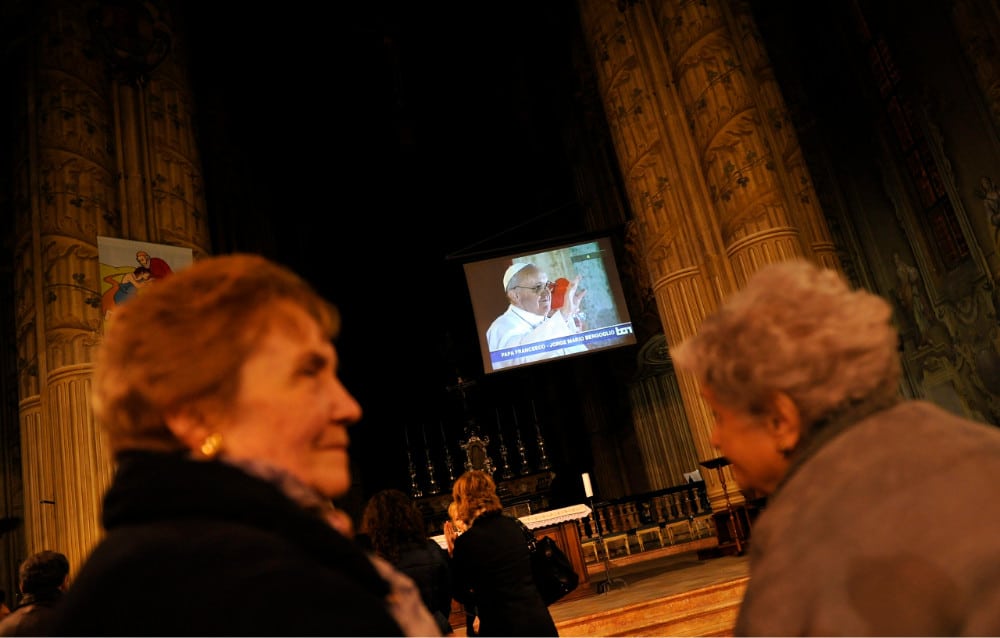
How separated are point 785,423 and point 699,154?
317 inches

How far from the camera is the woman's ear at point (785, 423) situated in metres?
1.20

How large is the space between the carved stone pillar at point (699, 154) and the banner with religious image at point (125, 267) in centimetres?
564

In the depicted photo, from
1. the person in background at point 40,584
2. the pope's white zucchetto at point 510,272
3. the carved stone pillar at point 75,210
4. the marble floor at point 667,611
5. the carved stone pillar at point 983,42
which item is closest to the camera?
the person in background at point 40,584

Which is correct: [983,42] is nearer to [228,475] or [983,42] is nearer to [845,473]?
[845,473]

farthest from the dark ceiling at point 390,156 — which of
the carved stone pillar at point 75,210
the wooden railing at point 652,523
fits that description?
the wooden railing at point 652,523

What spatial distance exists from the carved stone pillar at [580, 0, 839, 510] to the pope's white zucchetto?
1714mm

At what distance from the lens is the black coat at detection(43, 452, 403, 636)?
0.67 m

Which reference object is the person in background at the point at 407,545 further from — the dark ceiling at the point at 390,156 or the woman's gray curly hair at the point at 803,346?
the dark ceiling at the point at 390,156

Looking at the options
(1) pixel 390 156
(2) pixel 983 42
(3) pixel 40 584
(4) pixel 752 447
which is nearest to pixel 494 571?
(3) pixel 40 584

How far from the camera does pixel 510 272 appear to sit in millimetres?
10125

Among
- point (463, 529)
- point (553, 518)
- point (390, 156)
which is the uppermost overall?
point (390, 156)

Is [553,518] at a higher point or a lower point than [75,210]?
lower

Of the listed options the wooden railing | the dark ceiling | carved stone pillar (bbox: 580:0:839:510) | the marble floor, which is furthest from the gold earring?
the dark ceiling

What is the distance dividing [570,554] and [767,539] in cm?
708
